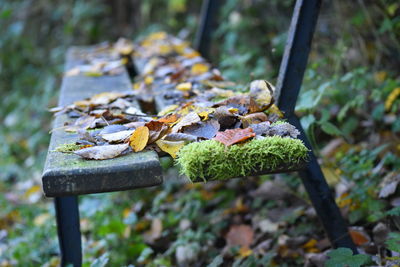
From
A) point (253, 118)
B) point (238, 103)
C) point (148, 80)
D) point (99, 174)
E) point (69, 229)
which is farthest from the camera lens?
point (148, 80)

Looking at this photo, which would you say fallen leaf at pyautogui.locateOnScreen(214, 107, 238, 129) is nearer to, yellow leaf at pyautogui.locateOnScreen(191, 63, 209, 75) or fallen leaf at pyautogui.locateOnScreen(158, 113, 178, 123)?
fallen leaf at pyautogui.locateOnScreen(158, 113, 178, 123)

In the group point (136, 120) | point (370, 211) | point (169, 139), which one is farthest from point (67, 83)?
point (370, 211)

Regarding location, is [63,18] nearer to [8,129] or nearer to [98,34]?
[98,34]

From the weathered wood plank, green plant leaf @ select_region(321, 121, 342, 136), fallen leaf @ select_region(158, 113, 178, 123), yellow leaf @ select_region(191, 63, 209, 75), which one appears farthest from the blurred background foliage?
the weathered wood plank

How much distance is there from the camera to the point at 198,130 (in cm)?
147

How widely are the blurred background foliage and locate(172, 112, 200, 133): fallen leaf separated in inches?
23.7

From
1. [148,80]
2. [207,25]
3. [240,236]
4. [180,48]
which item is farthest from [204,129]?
[207,25]

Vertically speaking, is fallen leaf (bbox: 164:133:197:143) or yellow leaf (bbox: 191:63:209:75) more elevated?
fallen leaf (bbox: 164:133:197:143)

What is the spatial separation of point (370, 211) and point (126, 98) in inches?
48.2

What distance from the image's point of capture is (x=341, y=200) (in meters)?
2.13

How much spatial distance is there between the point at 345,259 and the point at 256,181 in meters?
1.40

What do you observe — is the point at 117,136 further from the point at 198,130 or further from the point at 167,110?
the point at 167,110

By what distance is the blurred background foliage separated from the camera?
2.21 m

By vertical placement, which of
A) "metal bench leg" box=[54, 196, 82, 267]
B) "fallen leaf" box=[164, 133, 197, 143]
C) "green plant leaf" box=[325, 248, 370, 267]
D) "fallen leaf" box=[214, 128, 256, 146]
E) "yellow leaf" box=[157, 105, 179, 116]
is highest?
"fallen leaf" box=[214, 128, 256, 146]
